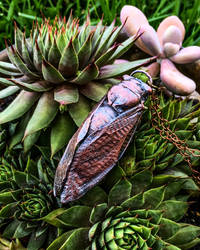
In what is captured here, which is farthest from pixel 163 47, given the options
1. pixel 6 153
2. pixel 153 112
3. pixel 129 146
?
pixel 6 153

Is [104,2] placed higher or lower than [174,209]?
higher

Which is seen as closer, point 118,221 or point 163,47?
point 118,221

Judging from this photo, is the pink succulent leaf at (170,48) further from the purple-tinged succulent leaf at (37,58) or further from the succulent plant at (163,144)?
the purple-tinged succulent leaf at (37,58)

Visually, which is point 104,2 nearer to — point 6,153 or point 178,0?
point 178,0

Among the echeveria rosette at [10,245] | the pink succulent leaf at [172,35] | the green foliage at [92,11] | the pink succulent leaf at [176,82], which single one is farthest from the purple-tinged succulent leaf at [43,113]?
the green foliage at [92,11]

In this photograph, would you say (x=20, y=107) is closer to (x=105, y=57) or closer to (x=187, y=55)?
(x=105, y=57)
